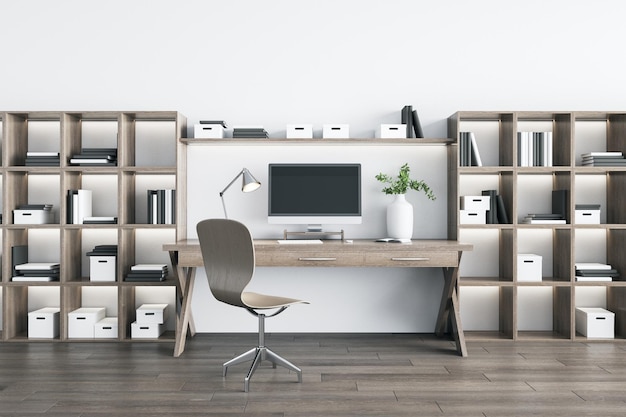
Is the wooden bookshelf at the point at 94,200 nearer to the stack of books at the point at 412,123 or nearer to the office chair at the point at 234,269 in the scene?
the office chair at the point at 234,269

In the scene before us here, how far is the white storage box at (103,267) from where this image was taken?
4629 mm

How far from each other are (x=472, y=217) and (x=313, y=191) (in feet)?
4.17

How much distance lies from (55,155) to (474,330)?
12.0 feet

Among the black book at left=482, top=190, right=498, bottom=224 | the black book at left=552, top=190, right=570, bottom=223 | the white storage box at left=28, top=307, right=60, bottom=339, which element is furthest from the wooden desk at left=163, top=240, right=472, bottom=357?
the white storage box at left=28, top=307, right=60, bottom=339

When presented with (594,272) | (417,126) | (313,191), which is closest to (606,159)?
(594,272)

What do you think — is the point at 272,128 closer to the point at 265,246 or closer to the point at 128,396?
the point at 265,246

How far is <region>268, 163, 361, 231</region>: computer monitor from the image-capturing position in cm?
474

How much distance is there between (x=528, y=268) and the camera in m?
4.67

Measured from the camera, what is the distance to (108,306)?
496 cm

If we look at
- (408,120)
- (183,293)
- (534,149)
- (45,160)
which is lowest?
(183,293)

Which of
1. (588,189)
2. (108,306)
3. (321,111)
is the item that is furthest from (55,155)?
(588,189)

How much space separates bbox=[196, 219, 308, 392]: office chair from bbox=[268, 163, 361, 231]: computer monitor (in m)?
1.19

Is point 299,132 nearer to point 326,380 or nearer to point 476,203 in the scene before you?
point 476,203

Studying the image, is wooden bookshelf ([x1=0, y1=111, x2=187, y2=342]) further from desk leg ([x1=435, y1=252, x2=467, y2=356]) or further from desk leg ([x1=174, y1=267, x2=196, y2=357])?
desk leg ([x1=435, y1=252, x2=467, y2=356])
